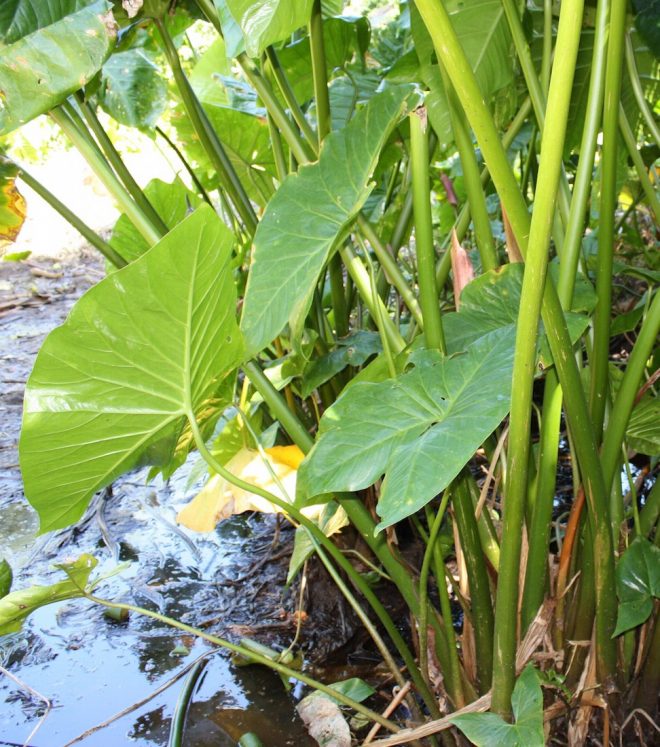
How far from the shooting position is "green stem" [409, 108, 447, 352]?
0.78 m

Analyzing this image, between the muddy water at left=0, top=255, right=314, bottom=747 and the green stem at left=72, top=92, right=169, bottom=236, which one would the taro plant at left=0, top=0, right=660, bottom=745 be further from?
the muddy water at left=0, top=255, right=314, bottom=747

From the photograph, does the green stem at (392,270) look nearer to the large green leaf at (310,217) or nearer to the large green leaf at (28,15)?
the large green leaf at (310,217)

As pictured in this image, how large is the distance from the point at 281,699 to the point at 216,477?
0.33m

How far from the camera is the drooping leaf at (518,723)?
695mm

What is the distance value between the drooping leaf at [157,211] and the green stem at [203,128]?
95 millimetres

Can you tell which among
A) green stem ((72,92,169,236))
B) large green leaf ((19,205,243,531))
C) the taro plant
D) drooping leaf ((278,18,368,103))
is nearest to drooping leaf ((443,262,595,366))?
the taro plant

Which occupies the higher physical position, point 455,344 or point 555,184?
point 555,184

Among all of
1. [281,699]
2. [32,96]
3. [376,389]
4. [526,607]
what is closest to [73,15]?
[32,96]

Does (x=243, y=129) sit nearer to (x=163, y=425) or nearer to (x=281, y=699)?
(x=163, y=425)

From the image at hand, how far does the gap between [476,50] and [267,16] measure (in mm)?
483

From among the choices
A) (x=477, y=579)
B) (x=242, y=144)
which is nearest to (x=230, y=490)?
(x=477, y=579)

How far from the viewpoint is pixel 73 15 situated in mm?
774

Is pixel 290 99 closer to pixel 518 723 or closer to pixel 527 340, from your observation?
pixel 527 340

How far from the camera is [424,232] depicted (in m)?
0.79
